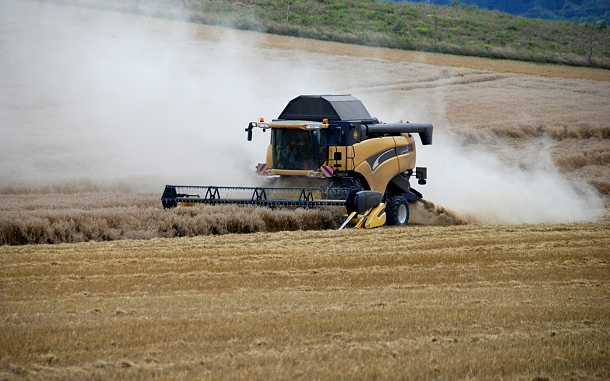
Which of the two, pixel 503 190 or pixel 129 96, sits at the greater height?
pixel 129 96

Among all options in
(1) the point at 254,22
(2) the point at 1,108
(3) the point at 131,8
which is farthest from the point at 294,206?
(1) the point at 254,22

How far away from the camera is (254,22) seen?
45781mm

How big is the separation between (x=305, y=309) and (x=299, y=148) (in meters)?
9.59

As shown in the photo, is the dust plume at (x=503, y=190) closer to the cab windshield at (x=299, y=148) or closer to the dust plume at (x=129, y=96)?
the cab windshield at (x=299, y=148)

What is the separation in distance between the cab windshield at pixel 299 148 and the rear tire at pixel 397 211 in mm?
1639

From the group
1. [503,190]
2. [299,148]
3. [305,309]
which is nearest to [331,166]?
[299,148]

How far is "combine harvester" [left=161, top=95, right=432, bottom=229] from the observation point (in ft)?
58.9

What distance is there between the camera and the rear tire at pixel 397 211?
18.8 m

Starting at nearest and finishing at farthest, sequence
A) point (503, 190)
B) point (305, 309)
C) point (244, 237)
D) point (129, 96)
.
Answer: point (305, 309), point (244, 237), point (503, 190), point (129, 96)

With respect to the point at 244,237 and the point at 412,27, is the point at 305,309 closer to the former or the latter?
the point at 244,237

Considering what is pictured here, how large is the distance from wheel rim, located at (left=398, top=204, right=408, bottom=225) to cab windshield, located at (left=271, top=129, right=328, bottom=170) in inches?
76.6

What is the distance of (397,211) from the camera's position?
61.9 ft

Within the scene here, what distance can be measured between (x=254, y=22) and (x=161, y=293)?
119ft

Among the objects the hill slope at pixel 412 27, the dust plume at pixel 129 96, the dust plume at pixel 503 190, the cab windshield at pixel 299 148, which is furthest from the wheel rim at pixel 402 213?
the hill slope at pixel 412 27
